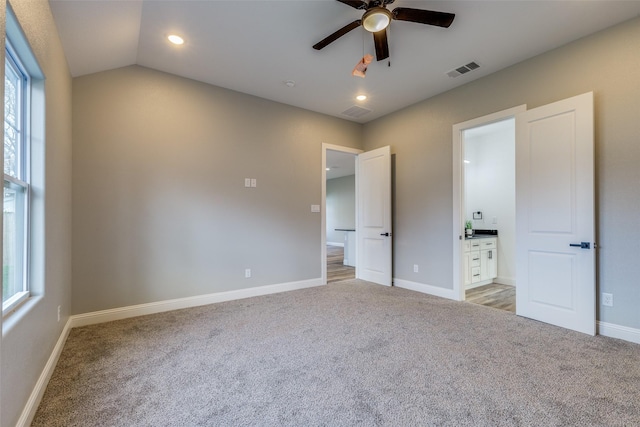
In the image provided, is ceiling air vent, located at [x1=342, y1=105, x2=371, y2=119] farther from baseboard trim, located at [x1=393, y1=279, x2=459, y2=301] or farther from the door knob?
the door knob

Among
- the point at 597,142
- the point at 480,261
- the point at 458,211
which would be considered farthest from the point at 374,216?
the point at 597,142

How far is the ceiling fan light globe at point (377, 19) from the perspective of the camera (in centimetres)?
205

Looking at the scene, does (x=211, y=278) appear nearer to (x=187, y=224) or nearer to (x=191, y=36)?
(x=187, y=224)

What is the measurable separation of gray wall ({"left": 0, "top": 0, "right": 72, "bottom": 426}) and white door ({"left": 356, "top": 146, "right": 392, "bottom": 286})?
3893mm

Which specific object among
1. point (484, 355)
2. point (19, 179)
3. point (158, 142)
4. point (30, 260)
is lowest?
point (484, 355)

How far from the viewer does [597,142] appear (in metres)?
2.73

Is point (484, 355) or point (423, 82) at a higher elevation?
point (423, 82)

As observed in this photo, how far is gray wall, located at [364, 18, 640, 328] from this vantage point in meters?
2.56

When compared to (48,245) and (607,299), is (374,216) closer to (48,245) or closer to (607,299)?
(607,299)

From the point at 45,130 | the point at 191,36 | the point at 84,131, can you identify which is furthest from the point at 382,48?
the point at 84,131

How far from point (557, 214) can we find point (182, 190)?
4.10 meters

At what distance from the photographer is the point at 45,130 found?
2041 mm

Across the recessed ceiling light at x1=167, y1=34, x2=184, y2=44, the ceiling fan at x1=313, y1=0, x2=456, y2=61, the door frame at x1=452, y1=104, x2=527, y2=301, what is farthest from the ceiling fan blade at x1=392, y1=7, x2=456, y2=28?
the recessed ceiling light at x1=167, y1=34, x2=184, y2=44

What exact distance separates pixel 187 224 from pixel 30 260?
1.63 metres
